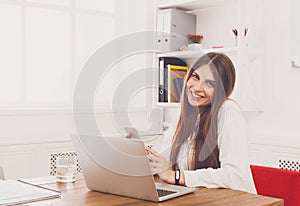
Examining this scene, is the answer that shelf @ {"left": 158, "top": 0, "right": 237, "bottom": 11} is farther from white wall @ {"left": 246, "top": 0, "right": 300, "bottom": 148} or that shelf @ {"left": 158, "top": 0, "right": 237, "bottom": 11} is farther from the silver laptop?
the silver laptop

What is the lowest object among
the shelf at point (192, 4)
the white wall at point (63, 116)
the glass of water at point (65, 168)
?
the glass of water at point (65, 168)

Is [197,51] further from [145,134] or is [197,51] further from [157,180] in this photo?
[157,180]

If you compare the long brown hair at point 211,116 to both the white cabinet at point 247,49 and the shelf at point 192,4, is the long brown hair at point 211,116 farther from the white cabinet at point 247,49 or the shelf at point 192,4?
the shelf at point 192,4

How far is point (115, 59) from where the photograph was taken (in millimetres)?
3678

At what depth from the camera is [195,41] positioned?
3.36m

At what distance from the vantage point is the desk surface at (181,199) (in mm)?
1467

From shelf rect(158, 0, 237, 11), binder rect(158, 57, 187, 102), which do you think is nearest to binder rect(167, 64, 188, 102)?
binder rect(158, 57, 187, 102)

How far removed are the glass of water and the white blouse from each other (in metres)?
0.47

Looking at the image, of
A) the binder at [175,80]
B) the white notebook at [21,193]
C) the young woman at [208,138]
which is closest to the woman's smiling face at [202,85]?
the young woman at [208,138]

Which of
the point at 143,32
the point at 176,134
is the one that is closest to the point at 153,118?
the point at 143,32

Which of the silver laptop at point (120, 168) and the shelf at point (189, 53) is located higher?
the shelf at point (189, 53)

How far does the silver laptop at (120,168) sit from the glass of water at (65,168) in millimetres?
127

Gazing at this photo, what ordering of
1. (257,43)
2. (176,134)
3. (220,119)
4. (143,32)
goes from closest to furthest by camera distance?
(220,119), (176,134), (257,43), (143,32)

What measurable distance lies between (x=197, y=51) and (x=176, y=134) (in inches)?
51.4
